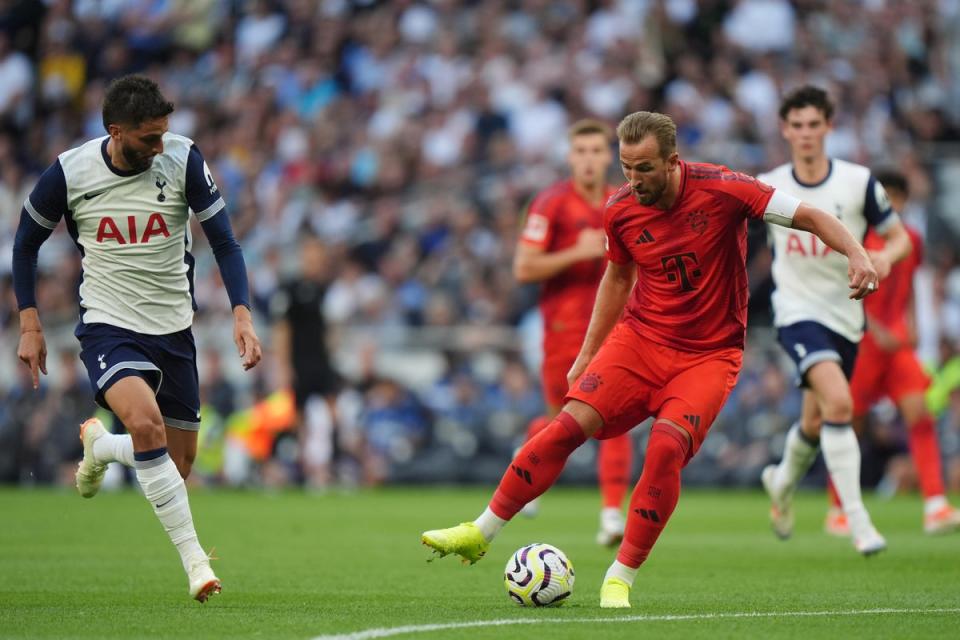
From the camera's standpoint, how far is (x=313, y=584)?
313 inches

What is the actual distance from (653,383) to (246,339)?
1.96 m

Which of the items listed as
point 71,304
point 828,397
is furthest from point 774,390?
point 71,304

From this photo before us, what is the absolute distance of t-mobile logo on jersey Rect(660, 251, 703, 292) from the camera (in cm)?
687

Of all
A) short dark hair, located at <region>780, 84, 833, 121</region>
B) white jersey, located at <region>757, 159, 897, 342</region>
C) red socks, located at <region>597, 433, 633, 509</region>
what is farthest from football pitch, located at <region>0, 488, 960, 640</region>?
short dark hair, located at <region>780, 84, 833, 121</region>

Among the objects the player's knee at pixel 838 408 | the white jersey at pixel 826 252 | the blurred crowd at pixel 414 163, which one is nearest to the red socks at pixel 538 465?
the player's knee at pixel 838 408

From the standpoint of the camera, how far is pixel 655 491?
21.7 ft

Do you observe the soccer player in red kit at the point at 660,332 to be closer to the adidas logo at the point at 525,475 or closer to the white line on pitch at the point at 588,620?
the adidas logo at the point at 525,475

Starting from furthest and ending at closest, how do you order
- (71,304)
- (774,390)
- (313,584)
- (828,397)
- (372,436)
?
(71,304) < (372,436) < (774,390) < (828,397) < (313,584)

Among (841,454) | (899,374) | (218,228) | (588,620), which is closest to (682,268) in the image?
(588,620)

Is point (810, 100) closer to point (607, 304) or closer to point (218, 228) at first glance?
point (607, 304)

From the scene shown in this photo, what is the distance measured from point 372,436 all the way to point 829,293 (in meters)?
10.6

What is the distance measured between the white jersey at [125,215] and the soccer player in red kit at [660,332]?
1936 millimetres

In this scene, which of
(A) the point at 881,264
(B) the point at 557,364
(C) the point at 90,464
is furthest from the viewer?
(B) the point at 557,364

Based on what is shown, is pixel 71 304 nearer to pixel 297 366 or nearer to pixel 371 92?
pixel 297 366
